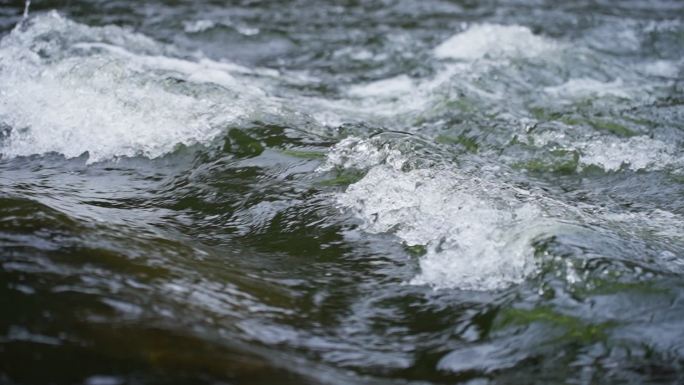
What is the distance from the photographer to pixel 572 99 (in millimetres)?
5598

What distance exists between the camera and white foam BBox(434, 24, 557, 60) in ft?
22.0

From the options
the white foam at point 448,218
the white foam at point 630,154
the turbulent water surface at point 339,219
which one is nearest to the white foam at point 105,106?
the turbulent water surface at point 339,219

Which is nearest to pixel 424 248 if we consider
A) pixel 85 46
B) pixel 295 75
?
pixel 295 75

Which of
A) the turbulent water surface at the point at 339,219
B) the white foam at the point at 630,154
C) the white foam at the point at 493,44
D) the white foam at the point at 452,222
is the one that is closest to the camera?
the turbulent water surface at the point at 339,219

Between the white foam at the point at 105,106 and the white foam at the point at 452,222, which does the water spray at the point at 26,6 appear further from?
the white foam at the point at 452,222

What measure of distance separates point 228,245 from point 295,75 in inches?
146

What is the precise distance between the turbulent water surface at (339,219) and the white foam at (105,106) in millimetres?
17

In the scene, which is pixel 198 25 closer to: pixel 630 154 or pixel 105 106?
pixel 105 106

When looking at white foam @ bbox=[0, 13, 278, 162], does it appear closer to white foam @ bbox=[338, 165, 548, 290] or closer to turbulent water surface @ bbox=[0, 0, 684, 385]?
turbulent water surface @ bbox=[0, 0, 684, 385]

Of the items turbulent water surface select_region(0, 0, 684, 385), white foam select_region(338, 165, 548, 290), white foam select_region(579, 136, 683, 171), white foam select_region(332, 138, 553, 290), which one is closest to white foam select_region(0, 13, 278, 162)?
turbulent water surface select_region(0, 0, 684, 385)

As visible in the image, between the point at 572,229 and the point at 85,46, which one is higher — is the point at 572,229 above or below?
below

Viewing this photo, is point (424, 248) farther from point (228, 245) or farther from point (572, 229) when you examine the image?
point (228, 245)

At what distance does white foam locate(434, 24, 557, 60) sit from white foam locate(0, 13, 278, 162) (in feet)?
6.77

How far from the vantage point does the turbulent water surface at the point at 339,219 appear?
2395 mm
